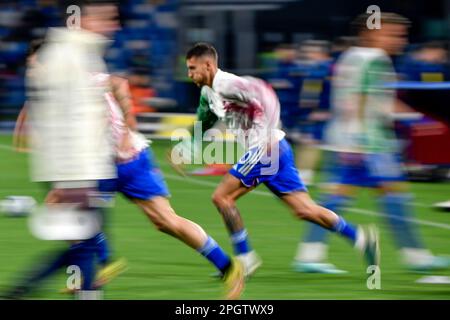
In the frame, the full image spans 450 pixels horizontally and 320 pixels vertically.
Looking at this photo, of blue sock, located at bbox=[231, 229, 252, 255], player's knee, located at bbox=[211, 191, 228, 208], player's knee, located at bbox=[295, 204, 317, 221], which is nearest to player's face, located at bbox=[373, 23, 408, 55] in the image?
player's knee, located at bbox=[295, 204, 317, 221]

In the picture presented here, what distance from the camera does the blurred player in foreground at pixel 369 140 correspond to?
9.41 meters

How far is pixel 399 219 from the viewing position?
9562 millimetres

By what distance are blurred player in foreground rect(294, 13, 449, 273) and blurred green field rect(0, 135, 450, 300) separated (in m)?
0.29

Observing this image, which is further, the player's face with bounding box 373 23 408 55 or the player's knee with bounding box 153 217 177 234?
the player's face with bounding box 373 23 408 55

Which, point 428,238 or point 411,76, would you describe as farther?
point 411,76

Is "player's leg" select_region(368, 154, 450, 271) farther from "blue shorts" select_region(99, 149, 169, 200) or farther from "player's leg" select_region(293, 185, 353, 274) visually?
"blue shorts" select_region(99, 149, 169, 200)

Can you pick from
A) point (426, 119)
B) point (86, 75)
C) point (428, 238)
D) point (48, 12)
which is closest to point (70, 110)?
point (86, 75)

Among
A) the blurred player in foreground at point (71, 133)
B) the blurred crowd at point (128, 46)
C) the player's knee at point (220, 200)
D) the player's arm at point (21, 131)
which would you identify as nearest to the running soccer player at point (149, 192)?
the player's knee at point (220, 200)

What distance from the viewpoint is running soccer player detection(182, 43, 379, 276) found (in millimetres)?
9336

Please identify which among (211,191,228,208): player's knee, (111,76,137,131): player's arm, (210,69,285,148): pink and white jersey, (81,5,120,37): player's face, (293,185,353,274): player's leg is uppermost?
(81,5,120,37): player's face
